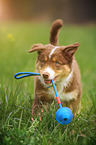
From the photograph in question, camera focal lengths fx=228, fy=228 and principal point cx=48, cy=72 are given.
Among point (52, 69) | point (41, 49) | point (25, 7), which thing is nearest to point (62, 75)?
point (52, 69)

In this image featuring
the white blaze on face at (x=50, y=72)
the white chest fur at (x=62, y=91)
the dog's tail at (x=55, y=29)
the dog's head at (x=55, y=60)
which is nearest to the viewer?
the white blaze on face at (x=50, y=72)

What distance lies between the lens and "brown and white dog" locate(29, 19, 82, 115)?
2758 mm

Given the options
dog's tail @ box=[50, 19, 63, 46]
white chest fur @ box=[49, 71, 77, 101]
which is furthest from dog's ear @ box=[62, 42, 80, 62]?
dog's tail @ box=[50, 19, 63, 46]

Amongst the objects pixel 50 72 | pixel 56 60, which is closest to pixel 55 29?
pixel 56 60

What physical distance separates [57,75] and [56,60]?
18 centimetres

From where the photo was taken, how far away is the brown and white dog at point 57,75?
2.76 m

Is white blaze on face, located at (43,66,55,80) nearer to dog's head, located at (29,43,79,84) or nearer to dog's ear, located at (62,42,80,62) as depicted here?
dog's head, located at (29,43,79,84)

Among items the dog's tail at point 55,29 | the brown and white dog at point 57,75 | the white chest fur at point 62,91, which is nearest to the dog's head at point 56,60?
the brown and white dog at point 57,75

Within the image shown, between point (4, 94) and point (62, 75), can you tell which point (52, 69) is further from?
point (4, 94)

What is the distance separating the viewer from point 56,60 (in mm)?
2795

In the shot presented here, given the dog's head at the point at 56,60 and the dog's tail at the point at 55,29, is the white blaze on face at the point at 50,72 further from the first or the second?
the dog's tail at the point at 55,29

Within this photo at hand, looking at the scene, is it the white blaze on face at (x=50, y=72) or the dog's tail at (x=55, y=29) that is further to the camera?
the dog's tail at (x=55, y=29)

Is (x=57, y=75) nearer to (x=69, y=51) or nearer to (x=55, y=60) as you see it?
(x=55, y=60)

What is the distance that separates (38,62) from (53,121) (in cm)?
81
